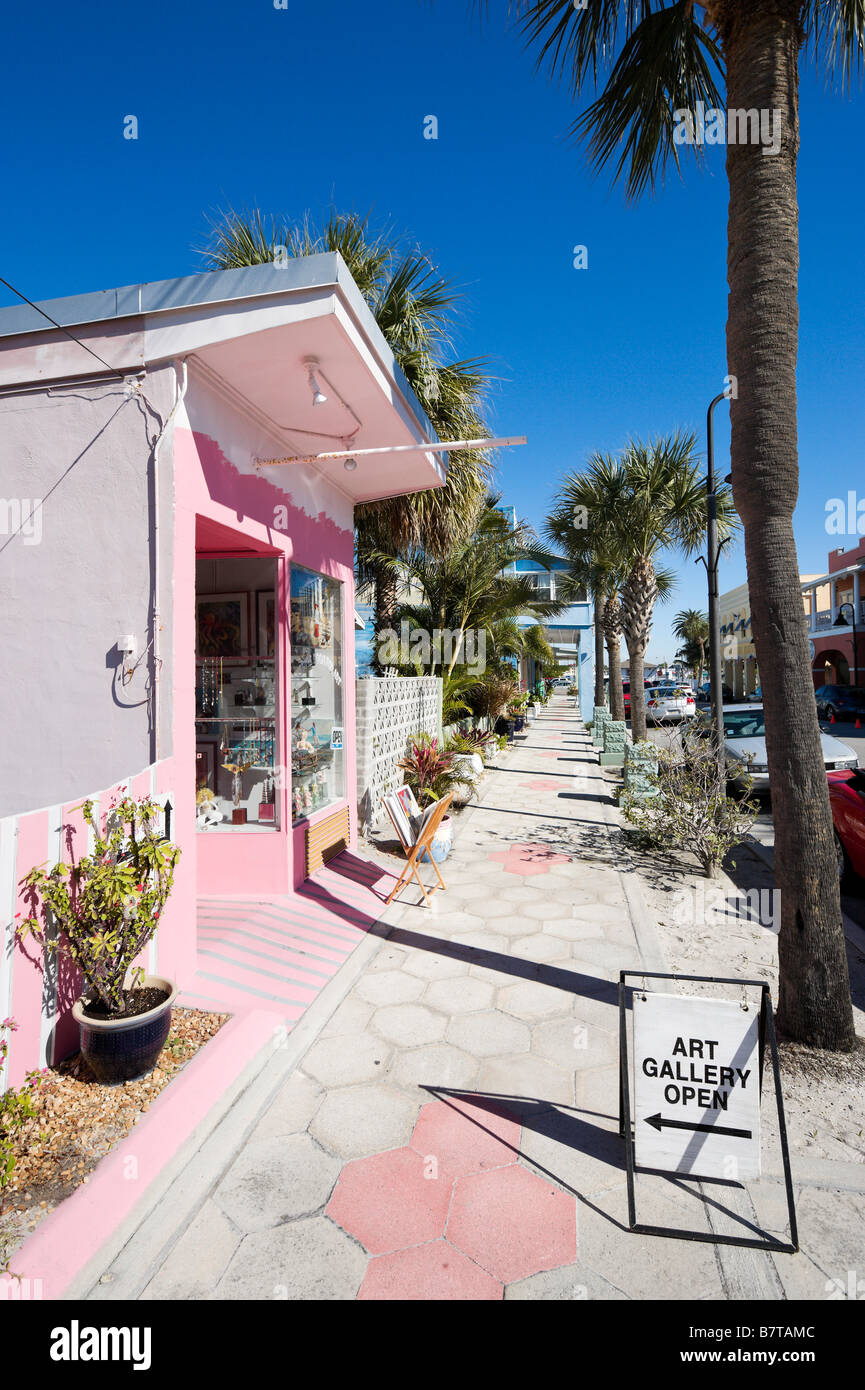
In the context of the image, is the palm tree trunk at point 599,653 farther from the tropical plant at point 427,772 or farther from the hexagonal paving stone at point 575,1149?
the hexagonal paving stone at point 575,1149

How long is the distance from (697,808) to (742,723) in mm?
6922

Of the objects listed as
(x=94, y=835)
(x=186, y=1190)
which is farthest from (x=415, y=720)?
(x=186, y=1190)

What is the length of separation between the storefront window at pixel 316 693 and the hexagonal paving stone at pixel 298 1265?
3.73m

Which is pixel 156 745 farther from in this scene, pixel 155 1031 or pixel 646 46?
pixel 646 46

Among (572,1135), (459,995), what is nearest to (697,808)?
(459,995)

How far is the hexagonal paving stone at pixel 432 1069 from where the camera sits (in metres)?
3.46

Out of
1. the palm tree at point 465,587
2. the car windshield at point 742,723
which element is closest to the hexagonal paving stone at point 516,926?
the palm tree at point 465,587

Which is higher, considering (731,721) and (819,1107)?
(731,721)

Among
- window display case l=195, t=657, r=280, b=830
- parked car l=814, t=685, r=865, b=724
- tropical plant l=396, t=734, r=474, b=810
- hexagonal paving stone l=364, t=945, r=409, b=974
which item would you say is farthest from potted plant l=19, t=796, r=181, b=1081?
parked car l=814, t=685, r=865, b=724

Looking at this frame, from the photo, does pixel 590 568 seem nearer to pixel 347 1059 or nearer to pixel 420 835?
pixel 420 835

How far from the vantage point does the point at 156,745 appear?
410 cm
